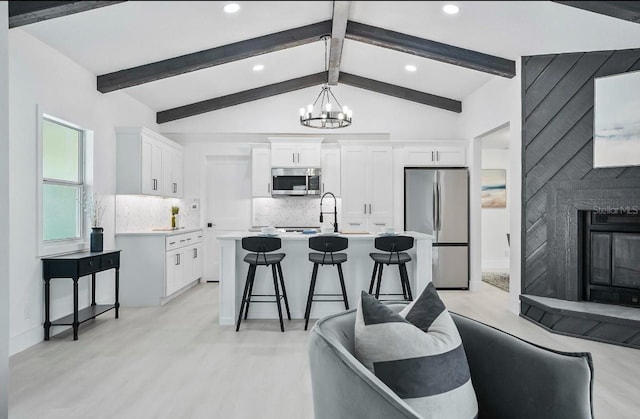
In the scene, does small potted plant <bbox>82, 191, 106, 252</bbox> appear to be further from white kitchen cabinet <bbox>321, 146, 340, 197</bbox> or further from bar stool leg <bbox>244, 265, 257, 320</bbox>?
white kitchen cabinet <bbox>321, 146, 340, 197</bbox>

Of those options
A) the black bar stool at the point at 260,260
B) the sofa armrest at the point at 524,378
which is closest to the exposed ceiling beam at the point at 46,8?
the sofa armrest at the point at 524,378

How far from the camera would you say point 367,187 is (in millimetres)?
Answer: 6543

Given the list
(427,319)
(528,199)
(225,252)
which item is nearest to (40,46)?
(225,252)

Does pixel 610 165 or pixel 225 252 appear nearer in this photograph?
pixel 610 165

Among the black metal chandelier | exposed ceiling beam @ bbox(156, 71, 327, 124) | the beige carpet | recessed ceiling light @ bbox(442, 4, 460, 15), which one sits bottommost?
the beige carpet

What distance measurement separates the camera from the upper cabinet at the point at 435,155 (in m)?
6.43

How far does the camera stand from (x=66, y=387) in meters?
2.72

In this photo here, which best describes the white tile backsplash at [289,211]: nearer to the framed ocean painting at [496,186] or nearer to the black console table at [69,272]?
the black console table at [69,272]

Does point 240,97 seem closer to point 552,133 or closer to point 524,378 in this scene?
point 552,133

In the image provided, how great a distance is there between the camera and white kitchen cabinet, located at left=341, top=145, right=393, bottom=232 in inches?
257

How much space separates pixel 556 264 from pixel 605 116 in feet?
4.82

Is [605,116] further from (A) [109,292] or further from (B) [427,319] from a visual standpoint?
(A) [109,292]

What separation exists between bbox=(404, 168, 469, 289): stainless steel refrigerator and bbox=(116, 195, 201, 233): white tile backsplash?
3653 millimetres

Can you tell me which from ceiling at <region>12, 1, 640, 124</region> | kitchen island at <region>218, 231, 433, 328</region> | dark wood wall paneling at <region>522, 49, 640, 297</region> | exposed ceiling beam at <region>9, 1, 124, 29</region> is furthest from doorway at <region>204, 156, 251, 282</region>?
exposed ceiling beam at <region>9, 1, 124, 29</region>
